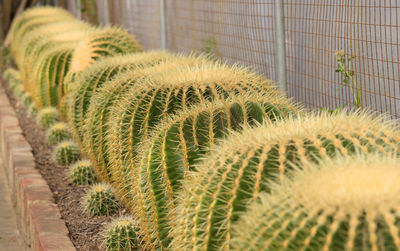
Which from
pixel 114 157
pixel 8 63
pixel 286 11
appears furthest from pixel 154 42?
pixel 8 63

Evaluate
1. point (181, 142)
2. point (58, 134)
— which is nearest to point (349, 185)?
point (181, 142)

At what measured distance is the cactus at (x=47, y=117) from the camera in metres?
7.33

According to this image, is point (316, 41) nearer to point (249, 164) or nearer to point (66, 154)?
point (249, 164)

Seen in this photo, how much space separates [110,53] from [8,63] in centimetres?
753

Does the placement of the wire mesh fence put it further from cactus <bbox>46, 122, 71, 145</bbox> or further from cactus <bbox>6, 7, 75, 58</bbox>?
cactus <bbox>6, 7, 75, 58</bbox>

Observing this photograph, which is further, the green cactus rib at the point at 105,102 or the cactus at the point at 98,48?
the cactus at the point at 98,48

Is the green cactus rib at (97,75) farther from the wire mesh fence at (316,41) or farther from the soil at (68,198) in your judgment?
the wire mesh fence at (316,41)

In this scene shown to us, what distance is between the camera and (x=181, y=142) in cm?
308

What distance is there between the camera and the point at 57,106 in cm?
772

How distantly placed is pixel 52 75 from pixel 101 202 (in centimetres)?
322

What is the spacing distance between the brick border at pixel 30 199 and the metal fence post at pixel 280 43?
5.72 ft

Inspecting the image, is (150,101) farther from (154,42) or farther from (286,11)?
(154,42)

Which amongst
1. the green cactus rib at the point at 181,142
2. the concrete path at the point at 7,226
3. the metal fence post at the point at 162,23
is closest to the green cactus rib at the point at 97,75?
the concrete path at the point at 7,226

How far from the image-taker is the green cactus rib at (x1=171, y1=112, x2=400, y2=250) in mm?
2250
